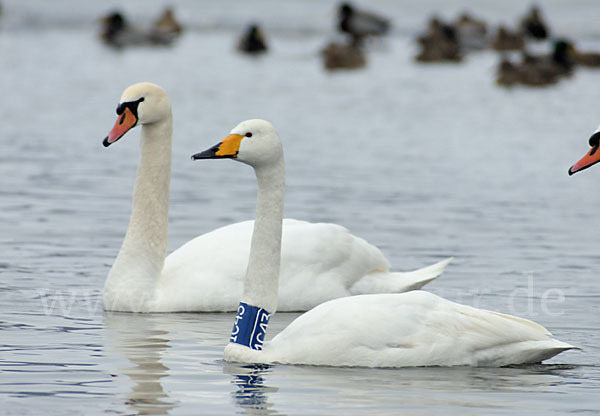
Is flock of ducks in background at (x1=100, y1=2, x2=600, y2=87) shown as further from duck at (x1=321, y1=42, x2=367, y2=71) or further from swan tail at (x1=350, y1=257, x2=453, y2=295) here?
swan tail at (x1=350, y1=257, x2=453, y2=295)

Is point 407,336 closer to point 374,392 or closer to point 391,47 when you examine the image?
point 374,392

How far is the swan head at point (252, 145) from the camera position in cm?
767

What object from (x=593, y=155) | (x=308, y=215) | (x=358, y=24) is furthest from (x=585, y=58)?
(x=593, y=155)

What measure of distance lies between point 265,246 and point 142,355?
3.25 ft

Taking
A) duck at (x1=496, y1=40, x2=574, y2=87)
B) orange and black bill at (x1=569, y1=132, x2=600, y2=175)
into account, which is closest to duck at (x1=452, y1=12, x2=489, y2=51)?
duck at (x1=496, y1=40, x2=574, y2=87)

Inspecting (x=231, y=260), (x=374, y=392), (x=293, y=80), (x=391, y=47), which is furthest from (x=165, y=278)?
(x=391, y=47)

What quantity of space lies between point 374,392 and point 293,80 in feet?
Result: 98.4

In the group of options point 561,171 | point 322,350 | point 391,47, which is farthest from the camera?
point 391,47

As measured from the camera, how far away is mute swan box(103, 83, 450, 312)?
9.79 m

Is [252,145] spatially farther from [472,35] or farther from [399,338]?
[472,35]

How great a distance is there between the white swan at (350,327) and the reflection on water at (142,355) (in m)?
0.50

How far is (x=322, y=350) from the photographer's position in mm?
7801

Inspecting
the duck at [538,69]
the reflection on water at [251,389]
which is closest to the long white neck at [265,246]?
the reflection on water at [251,389]

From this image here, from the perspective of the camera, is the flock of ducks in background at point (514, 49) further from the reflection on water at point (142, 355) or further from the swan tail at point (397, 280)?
the reflection on water at point (142, 355)
